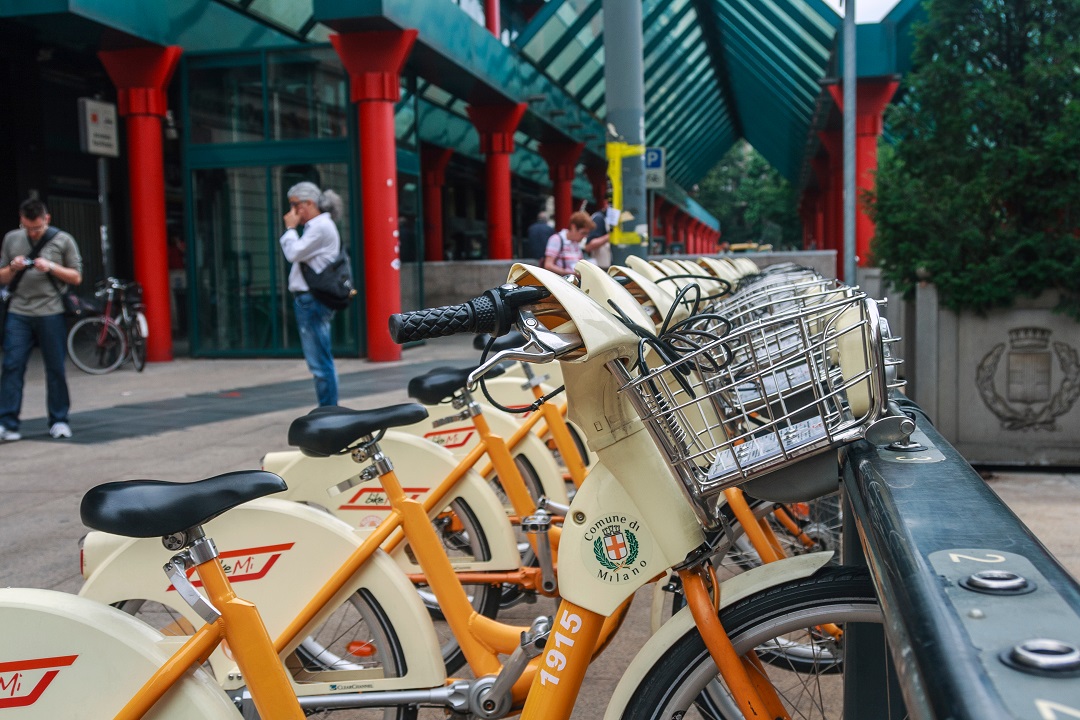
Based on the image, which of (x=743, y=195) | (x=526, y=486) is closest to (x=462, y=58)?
(x=526, y=486)

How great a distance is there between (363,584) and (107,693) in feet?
2.43

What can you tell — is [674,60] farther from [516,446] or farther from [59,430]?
[516,446]

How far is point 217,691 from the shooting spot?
6.24ft

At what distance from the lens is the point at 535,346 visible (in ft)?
5.51

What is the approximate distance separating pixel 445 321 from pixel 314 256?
546 cm

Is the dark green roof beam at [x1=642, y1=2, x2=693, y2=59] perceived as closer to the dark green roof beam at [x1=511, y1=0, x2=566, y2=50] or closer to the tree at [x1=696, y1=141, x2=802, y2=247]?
the dark green roof beam at [x1=511, y1=0, x2=566, y2=50]

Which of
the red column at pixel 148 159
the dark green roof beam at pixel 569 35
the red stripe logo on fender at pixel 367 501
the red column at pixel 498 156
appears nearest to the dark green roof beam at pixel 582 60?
the dark green roof beam at pixel 569 35

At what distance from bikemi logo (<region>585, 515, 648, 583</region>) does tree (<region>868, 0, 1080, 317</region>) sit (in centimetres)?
465

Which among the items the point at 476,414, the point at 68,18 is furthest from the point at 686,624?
the point at 68,18

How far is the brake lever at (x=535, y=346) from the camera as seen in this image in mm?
1614

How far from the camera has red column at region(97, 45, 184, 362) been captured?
1323cm

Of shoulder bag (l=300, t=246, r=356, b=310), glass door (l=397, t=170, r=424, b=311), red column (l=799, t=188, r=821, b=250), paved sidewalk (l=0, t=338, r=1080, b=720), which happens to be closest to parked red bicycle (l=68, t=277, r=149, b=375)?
paved sidewalk (l=0, t=338, r=1080, b=720)

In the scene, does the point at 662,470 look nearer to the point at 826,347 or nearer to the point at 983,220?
the point at 826,347

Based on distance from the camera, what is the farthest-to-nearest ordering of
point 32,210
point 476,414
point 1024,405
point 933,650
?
point 32,210 < point 1024,405 < point 476,414 < point 933,650
